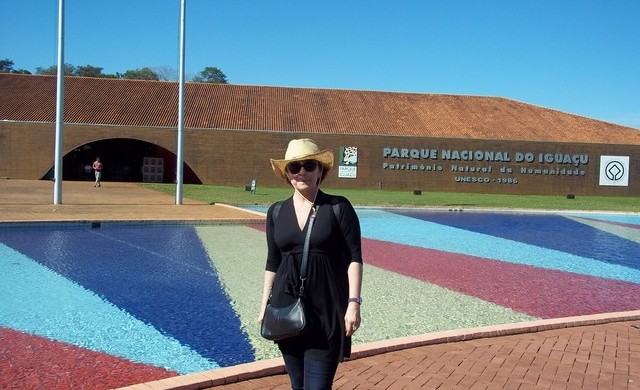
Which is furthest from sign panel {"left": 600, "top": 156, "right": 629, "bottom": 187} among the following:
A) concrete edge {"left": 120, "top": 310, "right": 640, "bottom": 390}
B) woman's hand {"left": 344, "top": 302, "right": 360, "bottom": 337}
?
woman's hand {"left": 344, "top": 302, "right": 360, "bottom": 337}

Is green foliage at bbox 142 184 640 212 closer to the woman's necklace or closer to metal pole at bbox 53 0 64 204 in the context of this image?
metal pole at bbox 53 0 64 204

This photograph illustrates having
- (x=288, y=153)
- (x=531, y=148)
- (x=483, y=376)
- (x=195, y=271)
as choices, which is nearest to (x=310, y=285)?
(x=288, y=153)

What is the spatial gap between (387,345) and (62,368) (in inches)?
106

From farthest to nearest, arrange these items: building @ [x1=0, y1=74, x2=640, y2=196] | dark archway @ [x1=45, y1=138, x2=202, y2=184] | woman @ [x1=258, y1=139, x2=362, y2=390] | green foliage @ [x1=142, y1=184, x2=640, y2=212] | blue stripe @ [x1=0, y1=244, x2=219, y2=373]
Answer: dark archway @ [x1=45, y1=138, x2=202, y2=184], building @ [x1=0, y1=74, x2=640, y2=196], green foliage @ [x1=142, y1=184, x2=640, y2=212], blue stripe @ [x1=0, y1=244, x2=219, y2=373], woman @ [x1=258, y1=139, x2=362, y2=390]

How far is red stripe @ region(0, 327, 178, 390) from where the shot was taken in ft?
16.8

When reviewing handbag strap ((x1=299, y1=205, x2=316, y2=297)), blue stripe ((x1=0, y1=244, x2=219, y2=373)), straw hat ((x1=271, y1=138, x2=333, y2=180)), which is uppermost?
straw hat ((x1=271, y1=138, x2=333, y2=180))

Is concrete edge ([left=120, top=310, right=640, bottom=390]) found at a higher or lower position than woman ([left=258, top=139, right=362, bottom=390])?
lower

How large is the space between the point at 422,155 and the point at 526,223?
1980 centimetres

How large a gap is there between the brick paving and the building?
32552mm

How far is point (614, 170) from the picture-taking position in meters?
42.2

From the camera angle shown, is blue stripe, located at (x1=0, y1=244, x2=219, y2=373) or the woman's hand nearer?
the woman's hand

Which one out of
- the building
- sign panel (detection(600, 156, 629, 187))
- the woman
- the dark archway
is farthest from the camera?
the dark archway

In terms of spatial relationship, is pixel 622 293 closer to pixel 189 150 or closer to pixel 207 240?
pixel 207 240

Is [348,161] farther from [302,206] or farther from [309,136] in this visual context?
[302,206]
